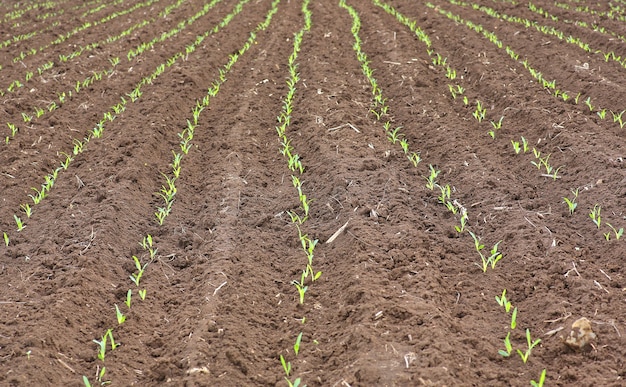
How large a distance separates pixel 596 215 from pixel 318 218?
79.0 inches

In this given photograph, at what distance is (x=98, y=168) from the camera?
551 cm

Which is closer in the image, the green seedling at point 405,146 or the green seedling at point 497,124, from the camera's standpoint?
the green seedling at point 405,146

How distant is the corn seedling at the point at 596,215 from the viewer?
165 inches

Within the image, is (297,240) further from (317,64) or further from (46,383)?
(317,64)

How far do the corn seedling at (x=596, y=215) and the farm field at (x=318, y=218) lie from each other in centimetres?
2

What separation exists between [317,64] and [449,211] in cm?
427

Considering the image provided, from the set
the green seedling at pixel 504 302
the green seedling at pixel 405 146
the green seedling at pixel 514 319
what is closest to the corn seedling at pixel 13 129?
the green seedling at pixel 405 146

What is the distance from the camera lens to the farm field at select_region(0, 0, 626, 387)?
318cm

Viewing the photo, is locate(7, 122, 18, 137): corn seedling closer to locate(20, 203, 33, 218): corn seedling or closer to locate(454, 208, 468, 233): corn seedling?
locate(20, 203, 33, 218): corn seedling

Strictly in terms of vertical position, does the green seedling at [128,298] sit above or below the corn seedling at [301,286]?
above

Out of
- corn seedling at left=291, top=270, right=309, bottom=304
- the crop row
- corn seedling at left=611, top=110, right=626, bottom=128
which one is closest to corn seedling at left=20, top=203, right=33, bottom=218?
the crop row

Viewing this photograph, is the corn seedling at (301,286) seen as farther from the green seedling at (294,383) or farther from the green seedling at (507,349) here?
the green seedling at (507,349)

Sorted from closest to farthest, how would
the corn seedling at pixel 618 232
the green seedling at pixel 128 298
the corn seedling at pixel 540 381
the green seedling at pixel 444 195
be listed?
the corn seedling at pixel 540 381
the green seedling at pixel 128 298
the corn seedling at pixel 618 232
the green seedling at pixel 444 195

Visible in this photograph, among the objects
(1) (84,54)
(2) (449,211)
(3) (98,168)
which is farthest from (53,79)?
(2) (449,211)
